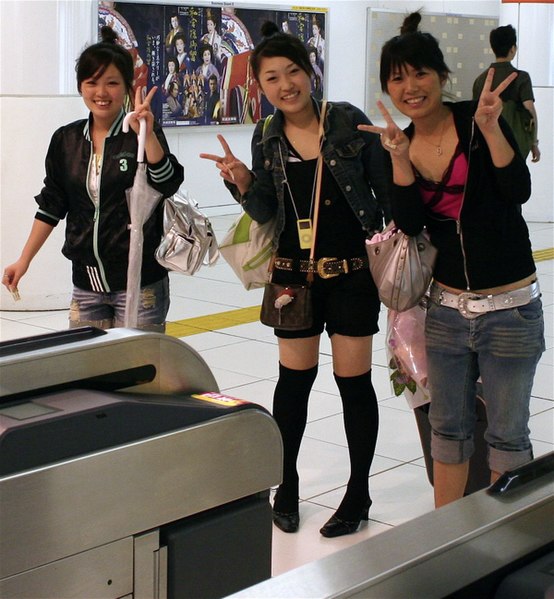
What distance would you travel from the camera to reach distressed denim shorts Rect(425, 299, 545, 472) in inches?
107

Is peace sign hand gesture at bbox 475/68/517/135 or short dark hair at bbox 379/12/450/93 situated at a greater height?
short dark hair at bbox 379/12/450/93

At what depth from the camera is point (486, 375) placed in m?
2.77

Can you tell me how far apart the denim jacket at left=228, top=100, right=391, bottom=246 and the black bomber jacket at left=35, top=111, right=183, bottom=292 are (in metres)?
0.30

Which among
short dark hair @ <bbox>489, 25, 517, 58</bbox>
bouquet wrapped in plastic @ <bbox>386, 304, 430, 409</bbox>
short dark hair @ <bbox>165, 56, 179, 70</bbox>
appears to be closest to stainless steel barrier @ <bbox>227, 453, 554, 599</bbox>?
bouquet wrapped in plastic @ <bbox>386, 304, 430, 409</bbox>

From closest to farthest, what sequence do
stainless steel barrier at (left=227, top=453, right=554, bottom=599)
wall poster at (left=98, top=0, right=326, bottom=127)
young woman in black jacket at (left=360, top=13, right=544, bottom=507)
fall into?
stainless steel barrier at (left=227, top=453, right=554, bottom=599)
young woman in black jacket at (left=360, top=13, right=544, bottom=507)
wall poster at (left=98, top=0, right=326, bottom=127)

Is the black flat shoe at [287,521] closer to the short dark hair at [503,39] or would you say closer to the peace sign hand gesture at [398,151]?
the peace sign hand gesture at [398,151]

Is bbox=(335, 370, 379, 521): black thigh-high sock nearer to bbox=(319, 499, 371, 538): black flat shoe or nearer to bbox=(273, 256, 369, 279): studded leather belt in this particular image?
bbox=(319, 499, 371, 538): black flat shoe

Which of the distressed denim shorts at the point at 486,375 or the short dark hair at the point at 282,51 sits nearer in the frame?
the distressed denim shorts at the point at 486,375

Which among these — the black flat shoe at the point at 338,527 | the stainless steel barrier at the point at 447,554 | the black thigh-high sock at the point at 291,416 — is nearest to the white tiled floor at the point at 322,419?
the black flat shoe at the point at 338,527

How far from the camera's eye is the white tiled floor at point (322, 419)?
3443 mm

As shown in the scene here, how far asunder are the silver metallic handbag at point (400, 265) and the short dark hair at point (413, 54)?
45cm

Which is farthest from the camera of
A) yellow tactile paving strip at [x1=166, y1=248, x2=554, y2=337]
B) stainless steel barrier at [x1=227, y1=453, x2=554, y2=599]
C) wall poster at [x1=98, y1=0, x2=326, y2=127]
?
wall poster at [x1=98, y1=0, x2=326, y2=127]

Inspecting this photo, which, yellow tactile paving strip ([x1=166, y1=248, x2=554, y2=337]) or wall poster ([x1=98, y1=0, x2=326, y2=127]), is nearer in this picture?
yellow tactile paving strip ([x1=166, y1=248, x2=554, y2=337])

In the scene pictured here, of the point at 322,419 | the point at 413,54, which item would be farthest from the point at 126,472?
the point at 322,419
